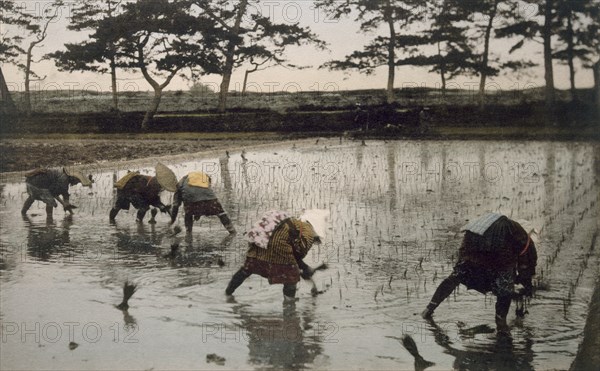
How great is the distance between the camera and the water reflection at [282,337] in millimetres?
4277

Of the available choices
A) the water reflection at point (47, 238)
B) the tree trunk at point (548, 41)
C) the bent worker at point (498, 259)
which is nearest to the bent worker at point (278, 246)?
the bent worker at point (498, 259)

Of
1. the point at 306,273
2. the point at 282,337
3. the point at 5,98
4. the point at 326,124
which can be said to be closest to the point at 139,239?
the point at 306,273

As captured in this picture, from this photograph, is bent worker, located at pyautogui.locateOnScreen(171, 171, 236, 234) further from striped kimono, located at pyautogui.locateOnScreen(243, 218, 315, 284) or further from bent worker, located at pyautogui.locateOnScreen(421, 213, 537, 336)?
bent worker, located at pyautogui.locateOnScreen(421, 213, 537, 336)

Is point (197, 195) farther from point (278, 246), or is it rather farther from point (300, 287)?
point (278, 246)

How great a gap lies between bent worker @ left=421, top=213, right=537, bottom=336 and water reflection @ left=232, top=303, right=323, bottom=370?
45.8 inches

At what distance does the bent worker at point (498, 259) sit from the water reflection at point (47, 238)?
15.0ft

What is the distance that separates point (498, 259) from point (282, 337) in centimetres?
164

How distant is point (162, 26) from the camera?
42.0ft

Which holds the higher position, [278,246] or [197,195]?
[197,195]

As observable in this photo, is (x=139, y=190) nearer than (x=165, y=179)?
No

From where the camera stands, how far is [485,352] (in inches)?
176

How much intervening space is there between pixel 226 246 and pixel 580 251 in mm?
4052

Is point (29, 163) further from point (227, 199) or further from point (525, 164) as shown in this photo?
point (525, 164)

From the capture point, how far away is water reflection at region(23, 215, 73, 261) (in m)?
7.41
